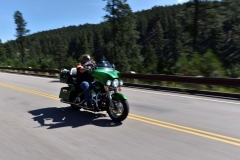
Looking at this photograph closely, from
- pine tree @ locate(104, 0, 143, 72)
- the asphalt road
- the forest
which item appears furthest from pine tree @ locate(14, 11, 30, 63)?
the asphalt road

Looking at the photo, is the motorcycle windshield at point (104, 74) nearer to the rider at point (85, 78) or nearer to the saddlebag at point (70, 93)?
the rider at point (85, 78)

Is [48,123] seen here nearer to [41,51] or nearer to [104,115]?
[104,115]

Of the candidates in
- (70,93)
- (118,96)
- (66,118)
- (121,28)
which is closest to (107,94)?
(118,96)

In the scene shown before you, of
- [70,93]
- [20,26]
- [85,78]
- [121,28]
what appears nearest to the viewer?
[85,78]

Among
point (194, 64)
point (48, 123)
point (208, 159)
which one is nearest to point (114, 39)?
point (194, 64)

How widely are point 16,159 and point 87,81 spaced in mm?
3486

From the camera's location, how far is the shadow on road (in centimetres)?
670

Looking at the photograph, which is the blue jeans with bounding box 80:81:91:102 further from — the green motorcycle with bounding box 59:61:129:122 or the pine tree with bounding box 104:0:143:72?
the pine tree with bounding box 104:0:143:72

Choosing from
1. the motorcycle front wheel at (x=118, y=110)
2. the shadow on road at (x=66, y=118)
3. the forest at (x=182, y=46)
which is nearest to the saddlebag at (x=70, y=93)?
the shadow on road at (x=66, y=118)

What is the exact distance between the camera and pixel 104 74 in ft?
22.3

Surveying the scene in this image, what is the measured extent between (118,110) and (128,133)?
1.06 m

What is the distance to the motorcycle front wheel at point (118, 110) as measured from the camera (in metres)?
6.51

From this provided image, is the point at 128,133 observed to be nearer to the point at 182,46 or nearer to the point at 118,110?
the point at 118,110

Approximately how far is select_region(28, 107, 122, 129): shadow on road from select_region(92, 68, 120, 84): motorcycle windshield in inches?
41.4
